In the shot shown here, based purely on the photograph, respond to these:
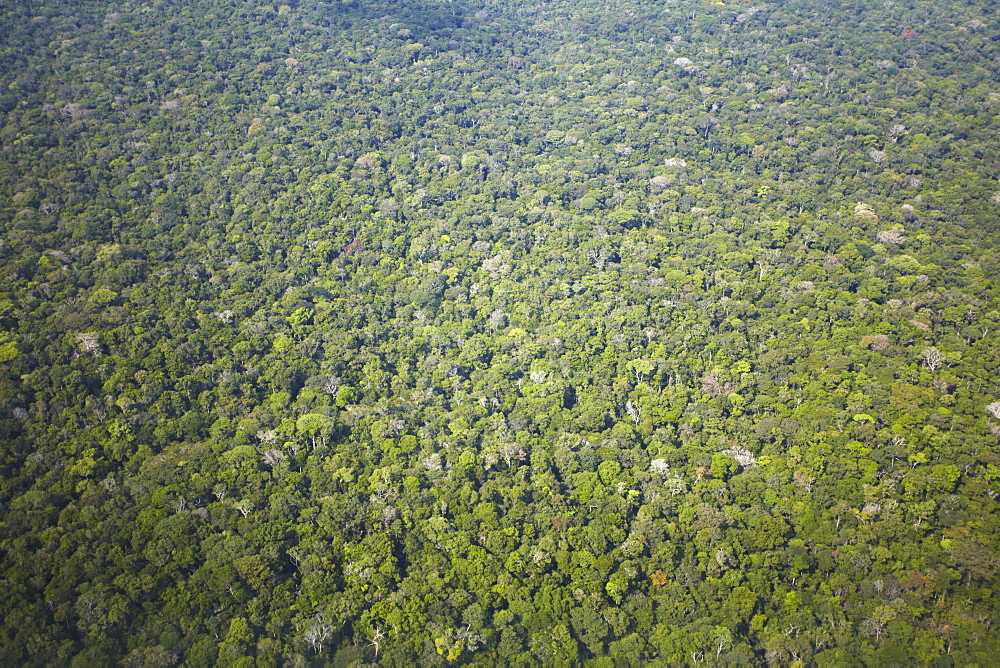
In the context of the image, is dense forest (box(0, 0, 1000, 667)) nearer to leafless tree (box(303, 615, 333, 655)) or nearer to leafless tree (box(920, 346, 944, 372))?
leafless tree (box(920, 346, 944, 372))

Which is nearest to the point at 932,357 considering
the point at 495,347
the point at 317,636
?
the point at 495,347

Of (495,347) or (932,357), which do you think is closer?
(932,357)

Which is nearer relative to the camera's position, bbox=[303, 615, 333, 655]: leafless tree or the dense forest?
bbox=[303, 615, 333, 655]: leafless tree

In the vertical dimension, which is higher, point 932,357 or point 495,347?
point 932,357

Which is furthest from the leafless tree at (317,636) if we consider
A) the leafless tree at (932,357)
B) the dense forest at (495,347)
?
the leafless tree at (932,357)

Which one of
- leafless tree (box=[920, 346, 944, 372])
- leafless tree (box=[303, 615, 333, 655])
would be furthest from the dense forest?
leafless tree (box=[303, 615, 333, 655])

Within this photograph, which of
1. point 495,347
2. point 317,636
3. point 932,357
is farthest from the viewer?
point 495,347

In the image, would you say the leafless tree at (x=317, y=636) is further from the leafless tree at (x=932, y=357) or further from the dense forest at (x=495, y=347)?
the leafless tree at (x=932, y=357)

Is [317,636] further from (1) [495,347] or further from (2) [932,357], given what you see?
(2) [932,357]

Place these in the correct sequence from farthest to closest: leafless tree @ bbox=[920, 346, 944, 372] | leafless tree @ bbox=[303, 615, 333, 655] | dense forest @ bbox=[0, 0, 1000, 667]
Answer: leafless tree @ bbox=[920, 346, 944, 372] < dense forest @ bbox=[0, 0, 1000, 667] < leafless tree @ bbox=[303, 615, 333, 655]
